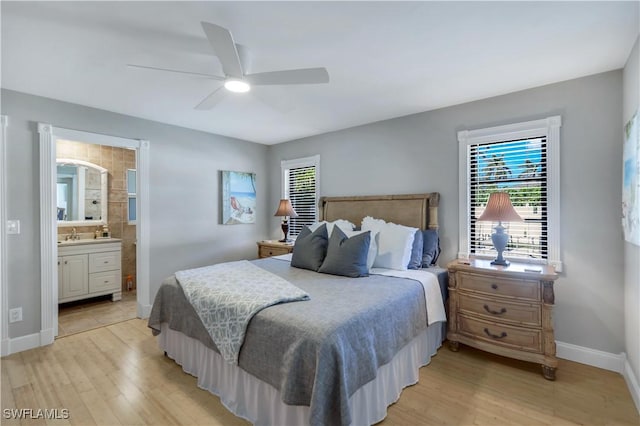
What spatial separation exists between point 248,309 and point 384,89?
2.32 meters

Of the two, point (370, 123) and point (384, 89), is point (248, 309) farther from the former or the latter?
point (370, 123)

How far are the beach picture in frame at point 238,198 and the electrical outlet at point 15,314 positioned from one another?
2396 millimetres

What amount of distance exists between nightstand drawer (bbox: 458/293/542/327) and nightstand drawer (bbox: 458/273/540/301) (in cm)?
7

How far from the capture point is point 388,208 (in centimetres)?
376

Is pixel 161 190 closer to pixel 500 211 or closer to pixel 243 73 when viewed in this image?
pixel 243 73

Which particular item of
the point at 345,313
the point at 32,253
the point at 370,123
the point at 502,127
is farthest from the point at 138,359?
the point at 502,127

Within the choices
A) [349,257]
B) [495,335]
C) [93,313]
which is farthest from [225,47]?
[93,313]

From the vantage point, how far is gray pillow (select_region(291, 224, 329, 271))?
3.08 metres

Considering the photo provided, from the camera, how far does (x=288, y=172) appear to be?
202 inches

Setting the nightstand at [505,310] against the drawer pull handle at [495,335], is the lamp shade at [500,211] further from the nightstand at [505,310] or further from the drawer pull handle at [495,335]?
the drawer pull handle at [495,335]

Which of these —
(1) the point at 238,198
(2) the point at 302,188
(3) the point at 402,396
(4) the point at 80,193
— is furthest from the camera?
(2) the point at 302,188

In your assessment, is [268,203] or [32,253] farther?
[268,203]

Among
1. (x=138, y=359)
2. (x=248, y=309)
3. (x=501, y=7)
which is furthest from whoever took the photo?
(x=138, y=359)

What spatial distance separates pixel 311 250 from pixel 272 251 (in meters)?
1.53
